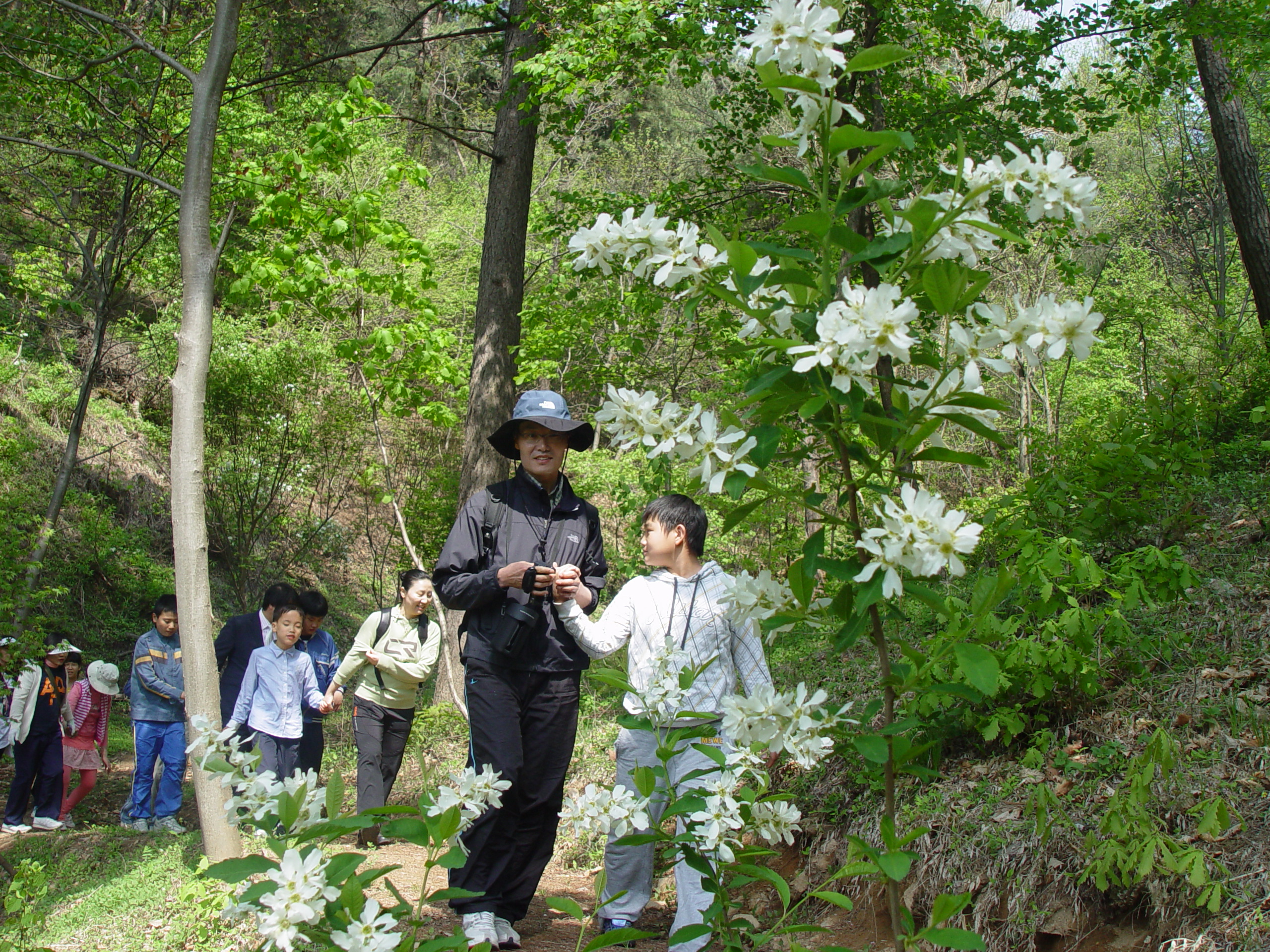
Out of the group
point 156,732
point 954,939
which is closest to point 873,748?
point 954,939

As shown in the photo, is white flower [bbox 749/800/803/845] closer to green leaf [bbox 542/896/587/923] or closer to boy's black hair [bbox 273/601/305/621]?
green leaf [bbox 542/896/587/923]

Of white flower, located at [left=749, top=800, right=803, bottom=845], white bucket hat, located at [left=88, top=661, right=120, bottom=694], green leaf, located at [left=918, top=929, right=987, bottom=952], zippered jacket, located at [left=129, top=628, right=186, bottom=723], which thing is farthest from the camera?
white bucket hat, located at [left=88, top=661, right=120, bottom=694]

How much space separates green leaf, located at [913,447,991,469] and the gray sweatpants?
1957 millimetres

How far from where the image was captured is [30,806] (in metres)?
7.51

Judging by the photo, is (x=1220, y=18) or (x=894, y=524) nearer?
(x=894, y=524)

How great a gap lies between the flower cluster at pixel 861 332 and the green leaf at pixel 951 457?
0.55 feet

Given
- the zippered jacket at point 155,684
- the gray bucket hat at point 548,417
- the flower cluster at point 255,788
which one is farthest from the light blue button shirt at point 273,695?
the flower cluster at point 255,788

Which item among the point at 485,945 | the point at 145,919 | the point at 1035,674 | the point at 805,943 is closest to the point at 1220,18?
the point at 1035,674

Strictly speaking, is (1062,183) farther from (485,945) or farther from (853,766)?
(853,766)

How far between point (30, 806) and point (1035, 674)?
777 cm

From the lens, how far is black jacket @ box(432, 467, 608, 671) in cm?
365

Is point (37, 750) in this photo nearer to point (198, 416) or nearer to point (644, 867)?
point (198, 416)

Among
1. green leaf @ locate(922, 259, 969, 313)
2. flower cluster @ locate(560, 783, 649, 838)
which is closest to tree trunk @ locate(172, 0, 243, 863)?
flower cluster @ locate(560, 783, 649, 838)

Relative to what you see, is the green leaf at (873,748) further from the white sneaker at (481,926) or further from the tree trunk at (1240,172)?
the tree trunk at (1240,172)
